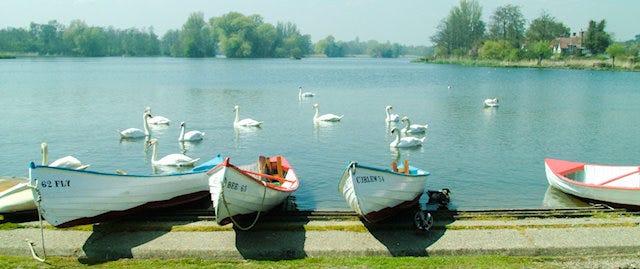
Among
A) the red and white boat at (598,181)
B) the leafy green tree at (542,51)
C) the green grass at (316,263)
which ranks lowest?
the green grass at (316,263)

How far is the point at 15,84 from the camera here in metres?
59.9

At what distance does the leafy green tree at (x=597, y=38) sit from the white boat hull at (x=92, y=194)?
12396cm

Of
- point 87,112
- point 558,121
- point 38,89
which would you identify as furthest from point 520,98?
point 38,89

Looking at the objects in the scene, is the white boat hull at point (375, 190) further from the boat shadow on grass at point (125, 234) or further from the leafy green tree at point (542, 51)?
the leafy green tree at point (542, 51)

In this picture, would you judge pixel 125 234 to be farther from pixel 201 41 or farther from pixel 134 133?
pixel 201 41

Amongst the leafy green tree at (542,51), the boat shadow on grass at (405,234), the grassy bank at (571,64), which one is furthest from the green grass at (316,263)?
the leafy green tree at (542,51)

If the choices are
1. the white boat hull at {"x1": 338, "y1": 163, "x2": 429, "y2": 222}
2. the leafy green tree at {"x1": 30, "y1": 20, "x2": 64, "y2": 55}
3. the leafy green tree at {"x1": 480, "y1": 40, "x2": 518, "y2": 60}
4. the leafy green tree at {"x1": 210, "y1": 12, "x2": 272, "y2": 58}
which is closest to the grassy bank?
the leafy green tree at {"x1": 480, "y1": 40, "x2": 518, "y2": 60}

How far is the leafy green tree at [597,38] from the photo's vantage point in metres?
119

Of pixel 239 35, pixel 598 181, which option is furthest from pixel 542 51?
pixel 598 181

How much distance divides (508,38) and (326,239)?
144 metres

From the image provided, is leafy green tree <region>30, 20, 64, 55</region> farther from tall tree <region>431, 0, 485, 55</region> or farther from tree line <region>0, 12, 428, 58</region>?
tall tree <region>431, 0, 485, 55</region>

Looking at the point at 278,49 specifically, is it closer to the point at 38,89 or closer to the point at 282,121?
the point at 38,89

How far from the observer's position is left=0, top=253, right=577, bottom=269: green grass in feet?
33.7

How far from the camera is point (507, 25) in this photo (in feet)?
484
